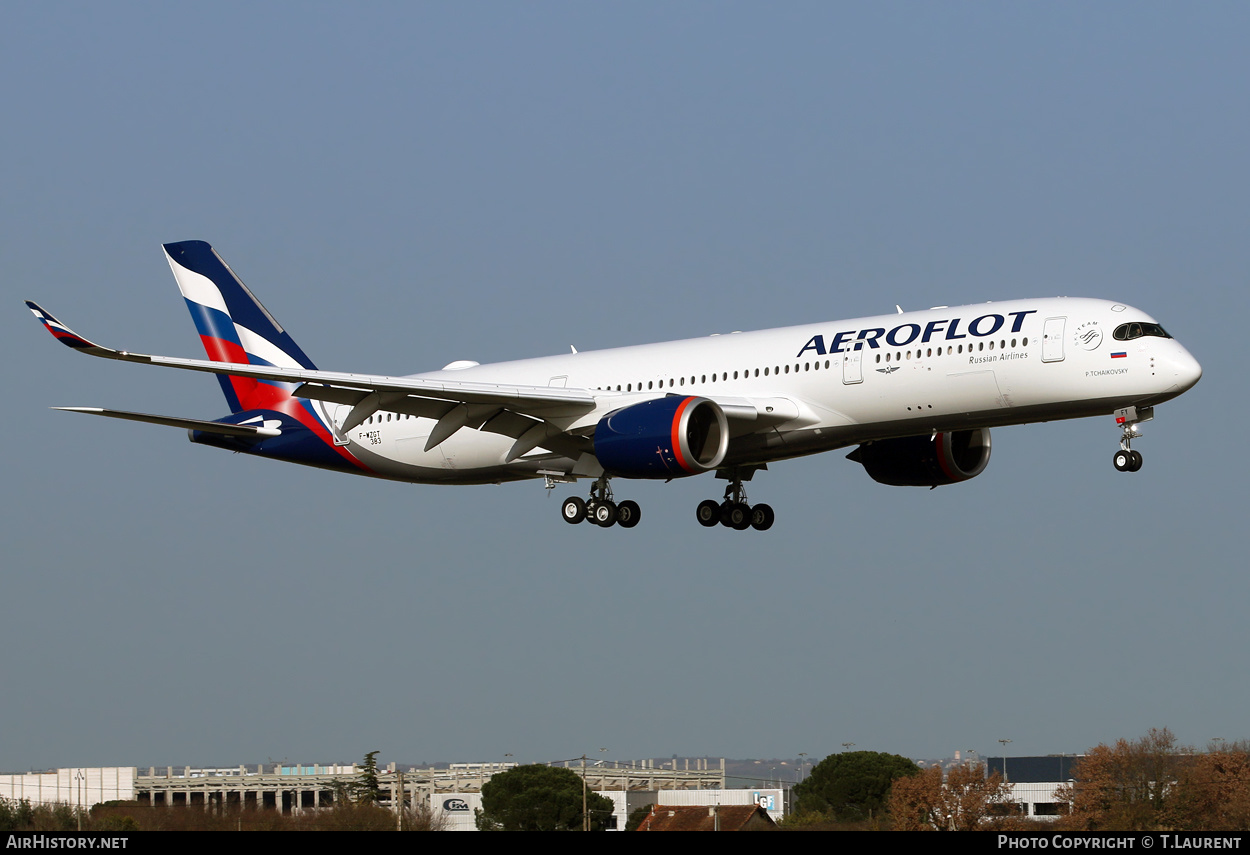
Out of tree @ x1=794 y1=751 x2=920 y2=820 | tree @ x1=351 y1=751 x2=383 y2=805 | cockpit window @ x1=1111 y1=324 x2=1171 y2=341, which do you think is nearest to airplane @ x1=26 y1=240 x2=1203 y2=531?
cockpit window @ x1=1111 y1=324 x2=1171 y2=341

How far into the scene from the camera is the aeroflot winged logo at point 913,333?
3322 cm

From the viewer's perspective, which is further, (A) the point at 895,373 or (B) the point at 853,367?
(B) the point at 853,367

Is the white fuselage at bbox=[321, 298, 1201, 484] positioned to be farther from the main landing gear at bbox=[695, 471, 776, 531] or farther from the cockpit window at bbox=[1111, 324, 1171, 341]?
the main landing gear at bbox=[695, 471, 776, 531]

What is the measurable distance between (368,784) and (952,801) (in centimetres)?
2294

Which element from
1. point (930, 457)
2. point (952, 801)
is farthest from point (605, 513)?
point (952, 801)

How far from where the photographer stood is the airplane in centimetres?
3262

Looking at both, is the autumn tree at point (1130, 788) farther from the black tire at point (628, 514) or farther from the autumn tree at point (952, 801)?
the black tire at point (628, 514)

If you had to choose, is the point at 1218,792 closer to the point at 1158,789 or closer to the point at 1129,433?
the point at 1158,789

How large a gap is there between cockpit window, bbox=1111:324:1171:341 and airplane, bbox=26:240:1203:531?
1.2 inches

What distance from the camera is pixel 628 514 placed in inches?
1506

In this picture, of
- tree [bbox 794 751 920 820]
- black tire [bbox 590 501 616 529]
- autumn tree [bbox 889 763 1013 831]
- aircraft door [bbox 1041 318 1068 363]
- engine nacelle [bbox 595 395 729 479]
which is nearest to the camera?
aircraft door [bbox 1041 318 1068 363]

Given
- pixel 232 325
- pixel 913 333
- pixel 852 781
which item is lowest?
pixel 852 781
